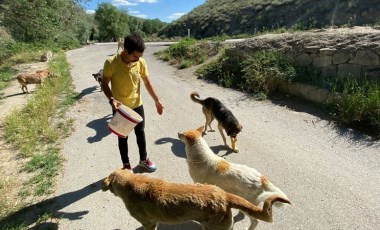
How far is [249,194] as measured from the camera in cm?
369

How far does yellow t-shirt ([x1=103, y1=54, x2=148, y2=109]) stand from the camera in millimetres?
4254

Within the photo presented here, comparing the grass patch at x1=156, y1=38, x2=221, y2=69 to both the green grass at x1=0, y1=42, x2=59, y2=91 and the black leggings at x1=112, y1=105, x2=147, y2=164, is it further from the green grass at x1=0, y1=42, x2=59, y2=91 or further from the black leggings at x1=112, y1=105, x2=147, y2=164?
the black leggings at x1=112, y1=105, x2=147, y2=164

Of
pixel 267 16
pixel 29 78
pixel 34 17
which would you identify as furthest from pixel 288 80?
pixel 267 16

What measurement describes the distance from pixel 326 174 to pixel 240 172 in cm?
202

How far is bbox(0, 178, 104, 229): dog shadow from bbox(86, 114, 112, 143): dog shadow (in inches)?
86.0

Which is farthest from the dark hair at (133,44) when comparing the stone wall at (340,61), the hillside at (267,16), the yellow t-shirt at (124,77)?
the hillside at (267,16)

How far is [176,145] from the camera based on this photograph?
6469mm

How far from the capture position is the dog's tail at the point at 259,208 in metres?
2.97

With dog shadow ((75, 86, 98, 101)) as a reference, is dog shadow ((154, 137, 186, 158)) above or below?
above

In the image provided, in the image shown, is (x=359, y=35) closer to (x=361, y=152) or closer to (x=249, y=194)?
(x=361, y=152)

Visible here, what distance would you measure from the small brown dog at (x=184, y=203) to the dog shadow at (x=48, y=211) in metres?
1.33

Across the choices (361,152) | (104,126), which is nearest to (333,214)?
(361,152)

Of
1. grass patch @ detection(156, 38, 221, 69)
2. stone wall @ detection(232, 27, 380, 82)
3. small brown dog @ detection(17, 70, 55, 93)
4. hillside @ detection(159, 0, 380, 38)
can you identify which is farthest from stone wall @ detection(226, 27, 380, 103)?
hillside @ detection(159, 0, 380, 38)

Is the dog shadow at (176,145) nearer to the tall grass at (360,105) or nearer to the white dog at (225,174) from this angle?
the white dog at (225,174)
